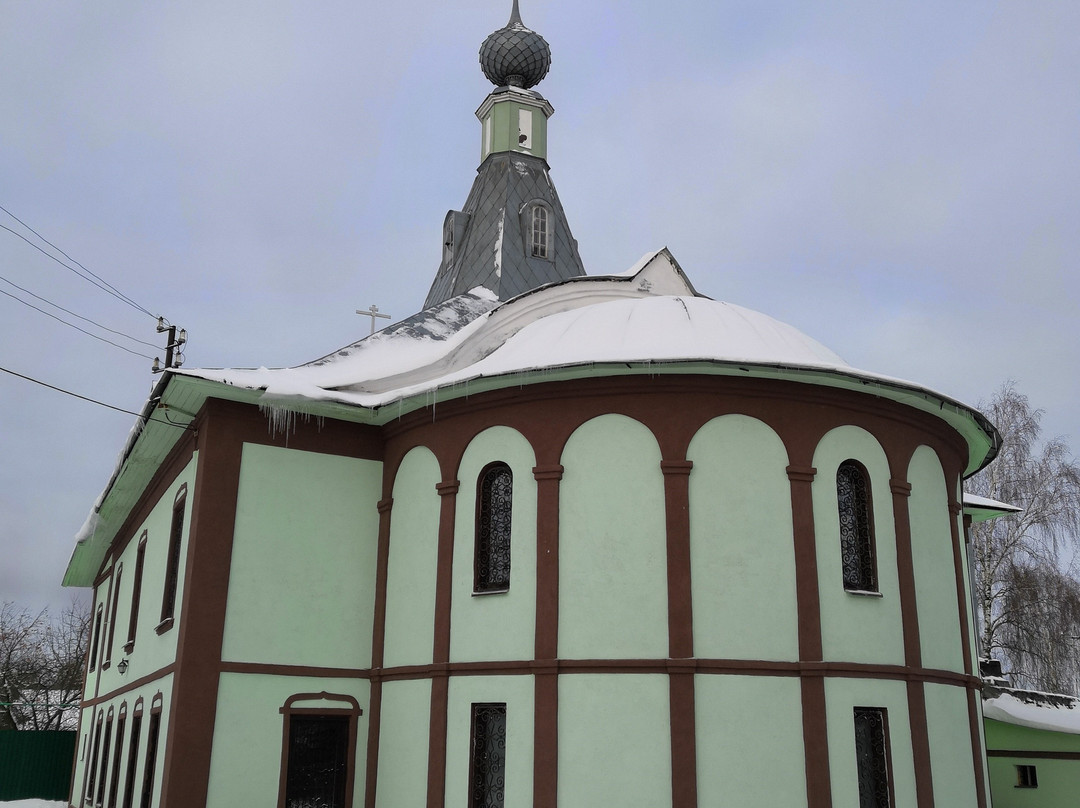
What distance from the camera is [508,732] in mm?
10586

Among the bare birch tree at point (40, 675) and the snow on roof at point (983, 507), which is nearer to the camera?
the snow on roof at point (983, 507)

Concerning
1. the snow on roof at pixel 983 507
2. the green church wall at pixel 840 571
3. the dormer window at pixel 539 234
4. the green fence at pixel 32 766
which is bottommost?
the green fence at pixel 32 766

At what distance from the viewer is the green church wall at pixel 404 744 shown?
36.9ft

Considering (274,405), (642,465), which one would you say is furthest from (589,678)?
(274,405)

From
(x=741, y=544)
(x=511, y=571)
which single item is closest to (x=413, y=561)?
(x=511, y=571)

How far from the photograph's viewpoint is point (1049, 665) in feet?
74.2

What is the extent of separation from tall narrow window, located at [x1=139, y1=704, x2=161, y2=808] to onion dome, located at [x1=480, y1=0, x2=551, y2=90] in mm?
14727

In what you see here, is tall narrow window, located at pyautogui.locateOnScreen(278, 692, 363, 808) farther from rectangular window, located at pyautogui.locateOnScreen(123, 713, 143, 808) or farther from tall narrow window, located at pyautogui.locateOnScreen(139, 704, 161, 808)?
rectangular window, located at pyautogui.locateOnScreen(123, 713, 143, 808)

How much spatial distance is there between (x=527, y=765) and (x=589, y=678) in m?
1.05

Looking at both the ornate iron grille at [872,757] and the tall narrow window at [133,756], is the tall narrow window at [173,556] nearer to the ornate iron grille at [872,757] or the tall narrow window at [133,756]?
the tall narrow window at [133,756]

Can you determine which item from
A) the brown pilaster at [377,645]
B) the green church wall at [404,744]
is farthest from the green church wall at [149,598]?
the green church wall at [404,744]

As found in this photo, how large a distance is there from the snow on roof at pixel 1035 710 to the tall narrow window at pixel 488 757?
367 inches

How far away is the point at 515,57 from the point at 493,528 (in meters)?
13.7

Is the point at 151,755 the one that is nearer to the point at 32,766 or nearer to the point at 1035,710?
the point at 1035,710
